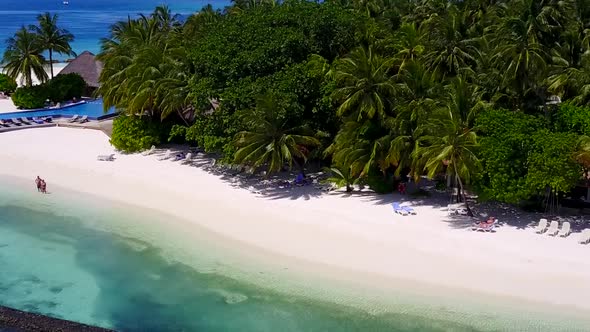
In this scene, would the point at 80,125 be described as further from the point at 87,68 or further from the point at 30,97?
the point at 87,68

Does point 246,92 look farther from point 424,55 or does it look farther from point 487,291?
point 487,291

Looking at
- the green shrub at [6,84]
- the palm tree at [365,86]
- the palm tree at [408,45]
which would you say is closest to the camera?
the palm tree at [365,86]

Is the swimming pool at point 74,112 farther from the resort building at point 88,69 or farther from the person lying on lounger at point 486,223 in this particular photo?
the person lying on lounger at point 486,223

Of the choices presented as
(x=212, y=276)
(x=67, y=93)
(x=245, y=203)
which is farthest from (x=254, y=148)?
(x=67, y=93)

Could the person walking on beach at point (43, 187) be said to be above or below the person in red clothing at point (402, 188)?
below

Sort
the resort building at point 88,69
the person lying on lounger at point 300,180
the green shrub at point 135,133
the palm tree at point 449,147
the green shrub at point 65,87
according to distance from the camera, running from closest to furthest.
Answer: the palm tree at point 449,147 → the person lying on lounger at point 300,180 → the green shrub at point 135,133 → the green shrub at point 65,87 → the resort building at point 88,69

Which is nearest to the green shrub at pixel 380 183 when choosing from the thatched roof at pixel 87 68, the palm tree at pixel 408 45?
the palm tree at pixel 408 45

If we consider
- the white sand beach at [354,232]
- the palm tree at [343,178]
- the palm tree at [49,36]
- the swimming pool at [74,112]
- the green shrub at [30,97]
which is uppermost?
the palm tree at [49,36]
